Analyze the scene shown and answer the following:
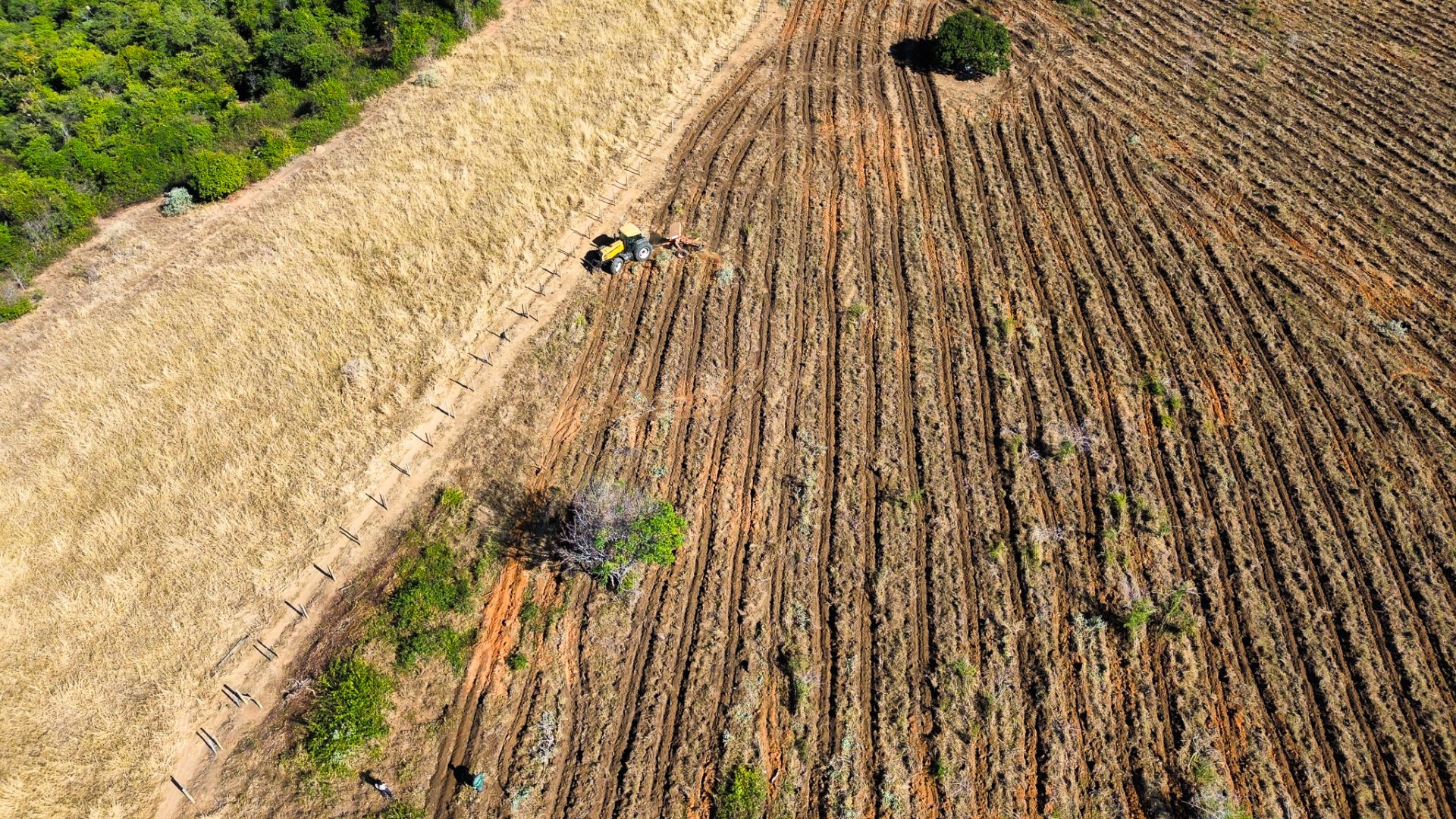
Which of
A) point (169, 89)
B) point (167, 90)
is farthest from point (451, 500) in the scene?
point (169, 89)

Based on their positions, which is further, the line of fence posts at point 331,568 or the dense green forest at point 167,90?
the dense green forest at point 167,90

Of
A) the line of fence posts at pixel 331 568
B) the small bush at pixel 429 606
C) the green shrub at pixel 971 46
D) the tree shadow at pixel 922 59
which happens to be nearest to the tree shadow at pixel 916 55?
the tree shadow at pixel 922 59

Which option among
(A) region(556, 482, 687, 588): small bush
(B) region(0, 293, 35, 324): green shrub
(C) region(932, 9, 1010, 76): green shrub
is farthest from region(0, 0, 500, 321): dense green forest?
(C) region(932, 9, 1010, 76): green shrub

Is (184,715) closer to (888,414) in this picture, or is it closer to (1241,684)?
(888,414)

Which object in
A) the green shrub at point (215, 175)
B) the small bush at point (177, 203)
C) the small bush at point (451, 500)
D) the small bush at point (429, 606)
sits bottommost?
the small bush at point (429, 606)

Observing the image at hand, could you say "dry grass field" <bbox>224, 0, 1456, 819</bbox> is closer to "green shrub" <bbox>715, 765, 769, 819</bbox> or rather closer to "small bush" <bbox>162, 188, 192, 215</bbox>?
"green shrub" <bbox>715, 765, 769, 819</bbox>

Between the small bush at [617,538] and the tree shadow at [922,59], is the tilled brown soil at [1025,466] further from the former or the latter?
the tree shadow at [922,59]

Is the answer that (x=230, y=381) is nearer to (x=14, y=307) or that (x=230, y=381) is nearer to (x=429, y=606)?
(x=14, y=307)

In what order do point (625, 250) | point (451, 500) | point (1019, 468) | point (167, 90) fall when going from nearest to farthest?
point (451, 500), point (1019, 468), point (625, 250), point (167, 90)
